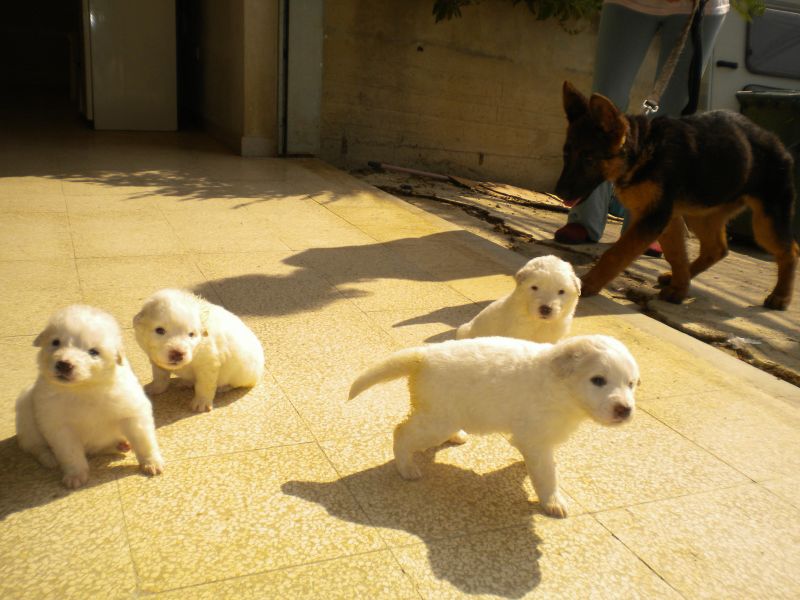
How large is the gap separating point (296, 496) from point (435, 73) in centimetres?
981

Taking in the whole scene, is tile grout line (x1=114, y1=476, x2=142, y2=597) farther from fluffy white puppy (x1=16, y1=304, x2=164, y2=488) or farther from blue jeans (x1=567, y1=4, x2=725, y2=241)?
blue jeans (x1=567, y1=4, x2=725, y2=241)

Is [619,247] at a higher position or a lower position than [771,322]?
higher

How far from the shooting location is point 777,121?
880 cm

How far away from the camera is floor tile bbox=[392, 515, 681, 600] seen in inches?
85.3

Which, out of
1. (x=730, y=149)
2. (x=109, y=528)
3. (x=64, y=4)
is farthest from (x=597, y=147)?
(x=64, y=4)

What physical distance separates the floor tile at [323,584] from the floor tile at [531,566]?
0.07m

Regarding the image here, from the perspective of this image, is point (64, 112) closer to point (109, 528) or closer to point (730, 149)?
point (730, 149)

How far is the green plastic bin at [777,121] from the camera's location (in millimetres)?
8453

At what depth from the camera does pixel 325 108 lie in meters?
10.6

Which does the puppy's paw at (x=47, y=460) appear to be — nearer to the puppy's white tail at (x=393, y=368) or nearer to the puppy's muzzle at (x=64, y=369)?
the puppy's muzzle at (x=64, y=369)

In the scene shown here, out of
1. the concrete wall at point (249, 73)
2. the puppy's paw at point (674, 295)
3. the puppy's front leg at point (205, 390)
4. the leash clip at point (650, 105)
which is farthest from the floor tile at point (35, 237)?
the puppy's paw at point (674, 295)

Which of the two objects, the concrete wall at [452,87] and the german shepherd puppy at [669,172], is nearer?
the german shepherd puppy at [669,172]

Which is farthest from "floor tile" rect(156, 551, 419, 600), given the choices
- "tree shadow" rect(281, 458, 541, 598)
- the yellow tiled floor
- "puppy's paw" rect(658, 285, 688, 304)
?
"puppy's paw" rect(658, 285, 688, 304)

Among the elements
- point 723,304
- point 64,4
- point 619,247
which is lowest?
point 723,304
